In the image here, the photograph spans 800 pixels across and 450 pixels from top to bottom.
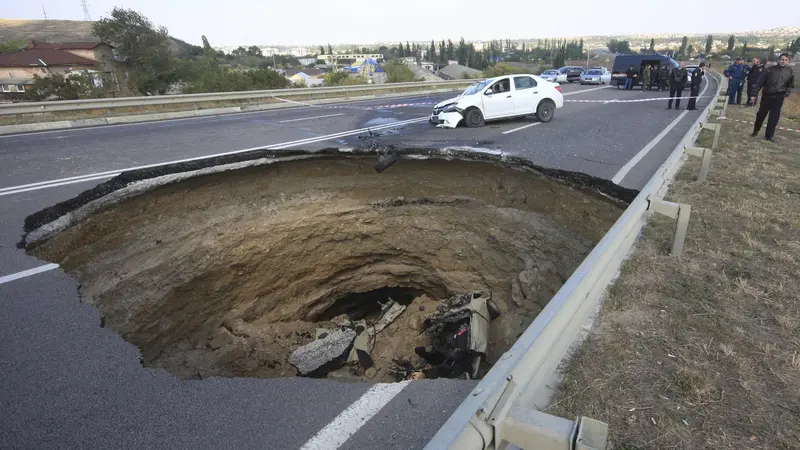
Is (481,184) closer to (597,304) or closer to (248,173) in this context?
(248,173)

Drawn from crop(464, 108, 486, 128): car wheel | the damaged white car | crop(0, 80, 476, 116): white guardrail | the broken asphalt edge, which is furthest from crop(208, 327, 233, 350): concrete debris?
crop(0, 80, 476, 116): white guardrail

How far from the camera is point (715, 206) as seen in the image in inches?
196

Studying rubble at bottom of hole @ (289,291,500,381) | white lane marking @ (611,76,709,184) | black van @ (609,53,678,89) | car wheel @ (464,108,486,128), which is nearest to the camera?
rubble at bottom of hole @ (289,291,500,381)

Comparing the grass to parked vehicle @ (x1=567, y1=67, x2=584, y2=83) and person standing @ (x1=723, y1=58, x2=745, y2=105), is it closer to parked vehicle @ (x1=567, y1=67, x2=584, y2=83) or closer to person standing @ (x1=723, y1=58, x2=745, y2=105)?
person standing @ (x1=723, y1=58, x2=745, y2=105)

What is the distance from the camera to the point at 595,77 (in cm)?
3422

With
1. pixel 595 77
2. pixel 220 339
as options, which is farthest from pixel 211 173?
pixel 595 77

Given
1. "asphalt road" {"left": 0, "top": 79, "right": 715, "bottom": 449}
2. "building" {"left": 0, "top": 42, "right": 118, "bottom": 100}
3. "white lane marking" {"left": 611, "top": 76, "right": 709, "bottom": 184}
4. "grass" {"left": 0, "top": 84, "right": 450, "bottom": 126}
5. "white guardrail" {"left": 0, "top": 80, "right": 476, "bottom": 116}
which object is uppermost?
"building" {"left": 0, "top": 42, "right": 118, "bottom": 100}

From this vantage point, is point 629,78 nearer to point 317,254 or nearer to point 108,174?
point 317,254

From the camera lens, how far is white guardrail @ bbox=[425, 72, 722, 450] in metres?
1.46

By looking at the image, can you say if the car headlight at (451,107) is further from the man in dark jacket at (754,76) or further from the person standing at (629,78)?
the person standing at (629,78)

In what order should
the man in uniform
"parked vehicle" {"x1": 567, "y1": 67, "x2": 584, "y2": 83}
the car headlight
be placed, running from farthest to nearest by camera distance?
"parked vehicle" {"x1": 567, "y1": 67, "x2": 584, "y2": 83}, the man in uniform, the car headlight

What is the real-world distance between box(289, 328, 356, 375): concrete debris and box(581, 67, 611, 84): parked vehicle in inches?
1379

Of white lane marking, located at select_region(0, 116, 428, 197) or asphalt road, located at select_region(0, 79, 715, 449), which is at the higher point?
white lane marking, located at select_region(0, 116, 428, 197)

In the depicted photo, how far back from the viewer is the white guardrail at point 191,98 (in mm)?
13945
